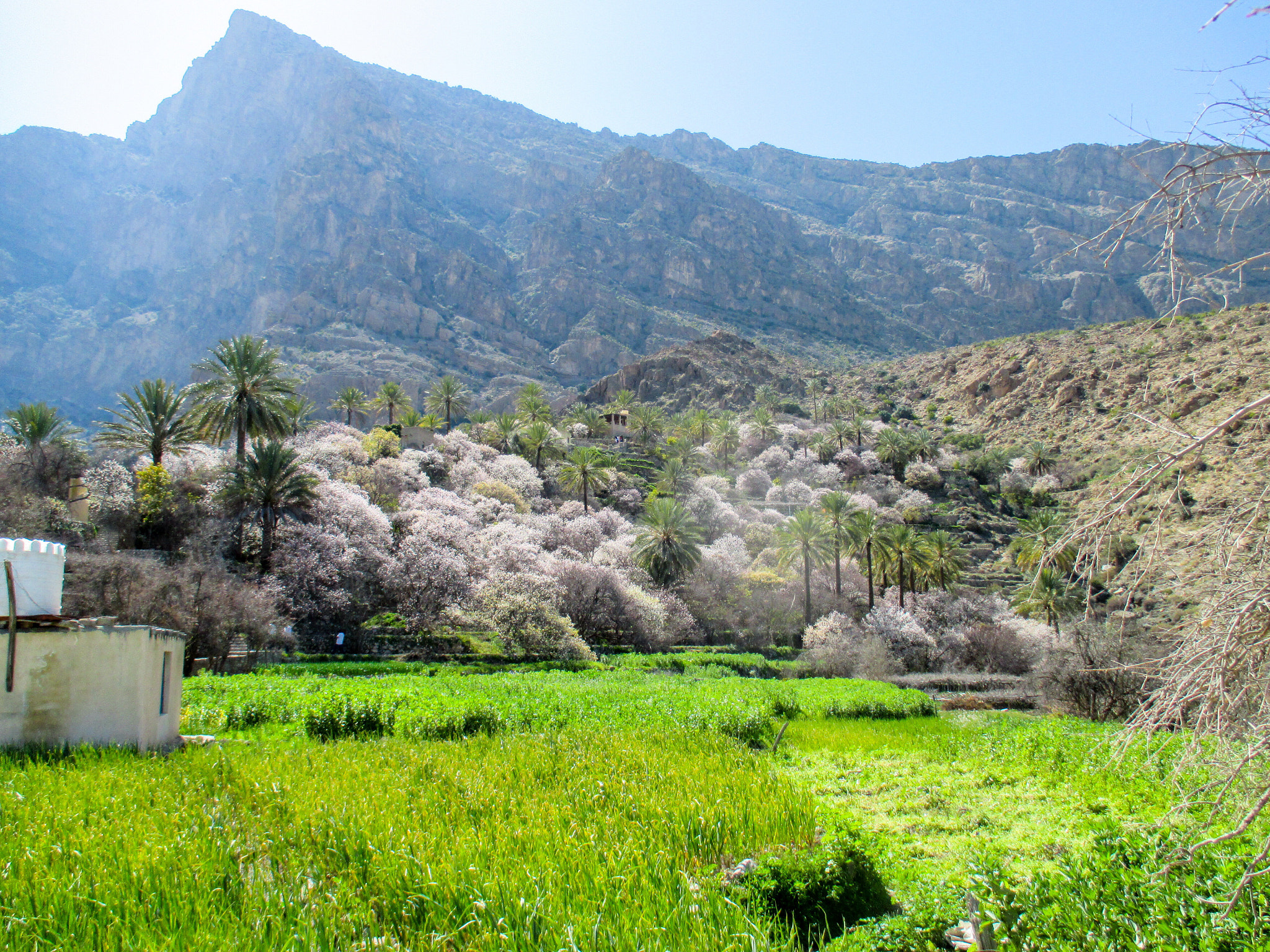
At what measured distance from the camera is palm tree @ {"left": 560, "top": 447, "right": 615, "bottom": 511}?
64.2 metres

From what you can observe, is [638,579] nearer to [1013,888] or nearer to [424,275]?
[1013,888]

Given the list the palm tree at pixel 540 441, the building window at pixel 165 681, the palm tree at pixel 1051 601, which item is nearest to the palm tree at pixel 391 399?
the palm tree at pixel 540 441

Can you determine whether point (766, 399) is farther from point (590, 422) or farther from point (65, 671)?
point (65, 671)

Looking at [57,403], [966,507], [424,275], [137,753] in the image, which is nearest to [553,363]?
[424,275]

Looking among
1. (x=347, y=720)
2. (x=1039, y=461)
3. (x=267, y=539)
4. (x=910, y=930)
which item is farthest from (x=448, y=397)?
(x=910, y=930)

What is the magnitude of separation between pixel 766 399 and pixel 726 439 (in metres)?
27.6

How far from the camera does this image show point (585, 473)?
6438 centimetres

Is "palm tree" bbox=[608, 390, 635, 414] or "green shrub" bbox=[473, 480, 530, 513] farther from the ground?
"palm tree" bbox=[608, 390, 635, 414]

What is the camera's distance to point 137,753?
12008 millimetres

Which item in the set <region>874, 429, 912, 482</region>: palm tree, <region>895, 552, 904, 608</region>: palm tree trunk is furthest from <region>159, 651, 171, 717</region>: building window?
<region>874, 429, 912, 482</region>: palm tree

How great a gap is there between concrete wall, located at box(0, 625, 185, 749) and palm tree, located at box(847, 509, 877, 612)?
44856mm

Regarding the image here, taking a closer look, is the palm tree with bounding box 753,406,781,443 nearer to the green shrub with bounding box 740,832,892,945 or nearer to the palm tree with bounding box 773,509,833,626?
the palm tree with bounding box 773,509,833,626

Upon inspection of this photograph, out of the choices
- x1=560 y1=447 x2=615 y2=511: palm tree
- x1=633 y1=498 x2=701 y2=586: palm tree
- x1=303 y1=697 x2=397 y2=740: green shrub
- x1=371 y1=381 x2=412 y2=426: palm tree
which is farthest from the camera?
x1=371 y1=381 x2=412 y2=426: palm tree

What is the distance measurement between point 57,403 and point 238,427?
475 feet
